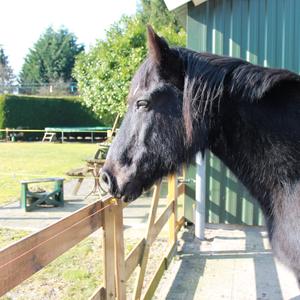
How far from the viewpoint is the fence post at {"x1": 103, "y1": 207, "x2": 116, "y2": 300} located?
253 centimetres

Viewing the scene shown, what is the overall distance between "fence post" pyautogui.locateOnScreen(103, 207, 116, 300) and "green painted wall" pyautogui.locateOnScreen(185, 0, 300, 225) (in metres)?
3.07

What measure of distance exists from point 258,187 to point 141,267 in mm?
1844

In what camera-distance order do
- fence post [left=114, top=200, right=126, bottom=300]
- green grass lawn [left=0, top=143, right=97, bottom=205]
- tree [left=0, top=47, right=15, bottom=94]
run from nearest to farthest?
fence post [left=114, top=200, right=126, bottom=300] < green grass lawn [left=0, top=143, right=97, bottom=205] < tree [left=0, top=47, right=15, bottom=94]

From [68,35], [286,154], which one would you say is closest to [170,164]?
[286,154]

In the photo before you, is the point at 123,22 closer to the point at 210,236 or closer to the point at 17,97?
the point at 17,97

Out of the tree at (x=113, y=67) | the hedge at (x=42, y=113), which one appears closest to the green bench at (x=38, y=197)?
the tree at (x=113, y=67)

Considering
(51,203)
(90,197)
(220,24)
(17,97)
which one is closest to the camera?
(220,24)

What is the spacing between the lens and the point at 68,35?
57094mm

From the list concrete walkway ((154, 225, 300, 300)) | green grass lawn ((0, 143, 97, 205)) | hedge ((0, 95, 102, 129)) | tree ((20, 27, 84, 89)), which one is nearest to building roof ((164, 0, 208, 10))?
concrete walkway ((154, 225, 300, 300))

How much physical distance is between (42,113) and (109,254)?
1052 inches

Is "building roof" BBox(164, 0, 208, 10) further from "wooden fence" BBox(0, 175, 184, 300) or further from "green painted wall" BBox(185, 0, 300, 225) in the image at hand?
"wooden fence" BBox(0, 175, 184, 300)

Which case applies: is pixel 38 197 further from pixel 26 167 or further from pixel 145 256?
pixel 26 167

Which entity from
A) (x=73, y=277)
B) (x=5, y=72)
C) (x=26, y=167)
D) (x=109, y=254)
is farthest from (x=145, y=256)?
(x=5, y=72)

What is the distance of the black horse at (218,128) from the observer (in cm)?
180
